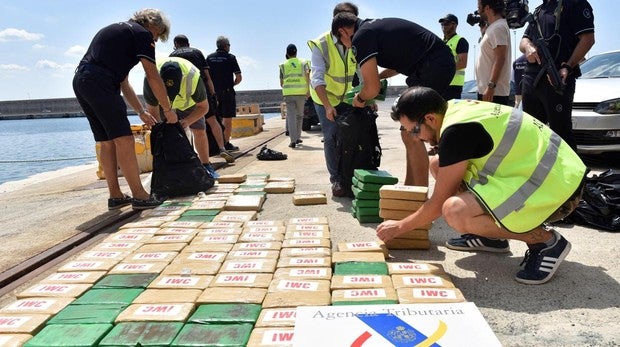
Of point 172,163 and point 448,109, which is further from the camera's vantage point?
point 172,163

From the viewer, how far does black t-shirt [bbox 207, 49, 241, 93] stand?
24.3 feet

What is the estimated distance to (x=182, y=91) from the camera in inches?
191

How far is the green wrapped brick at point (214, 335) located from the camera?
5.28 feet

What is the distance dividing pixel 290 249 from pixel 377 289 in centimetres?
76

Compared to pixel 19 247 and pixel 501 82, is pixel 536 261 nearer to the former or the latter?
pixel 501 82

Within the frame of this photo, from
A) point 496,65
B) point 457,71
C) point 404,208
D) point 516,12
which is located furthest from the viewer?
point 457,71

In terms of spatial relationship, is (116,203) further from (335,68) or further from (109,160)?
(335,68)

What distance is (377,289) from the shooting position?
1.97 meters

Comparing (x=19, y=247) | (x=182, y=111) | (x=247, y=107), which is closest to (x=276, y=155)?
(x=182, y=111)

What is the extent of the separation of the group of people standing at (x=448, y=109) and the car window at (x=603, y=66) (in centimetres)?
172

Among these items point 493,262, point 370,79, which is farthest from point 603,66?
point 493,262

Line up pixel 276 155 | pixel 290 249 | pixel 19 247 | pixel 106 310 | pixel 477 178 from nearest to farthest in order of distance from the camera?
1. pixel 106 310
2. pixel 477 178
3. pixel 290 249
4. pixel 19 247
5. pixel 276 155

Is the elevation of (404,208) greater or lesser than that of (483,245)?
greater

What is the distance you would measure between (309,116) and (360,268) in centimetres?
991
